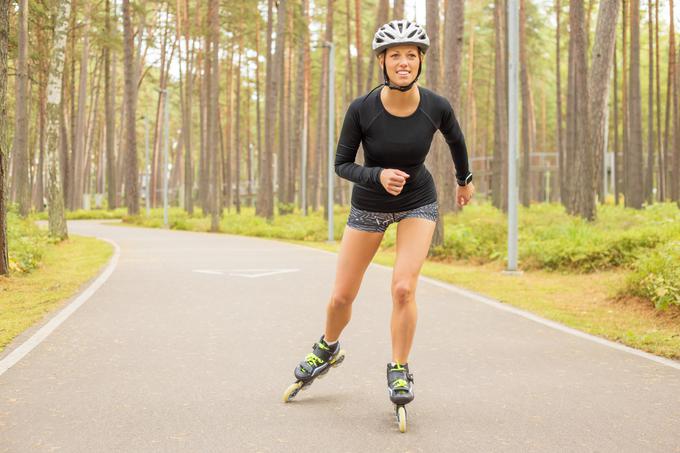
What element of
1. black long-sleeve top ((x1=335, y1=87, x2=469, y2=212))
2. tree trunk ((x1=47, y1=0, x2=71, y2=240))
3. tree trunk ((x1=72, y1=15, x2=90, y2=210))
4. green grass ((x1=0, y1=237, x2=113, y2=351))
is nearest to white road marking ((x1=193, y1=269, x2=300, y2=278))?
green grass ((x1=0, y1=237, x2=113, y2=351))

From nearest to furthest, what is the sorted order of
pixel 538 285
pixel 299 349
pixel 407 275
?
pixel 407 275
pixel 299 349
pixel 538 285

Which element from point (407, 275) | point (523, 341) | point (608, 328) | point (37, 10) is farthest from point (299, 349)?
point (37, 10)

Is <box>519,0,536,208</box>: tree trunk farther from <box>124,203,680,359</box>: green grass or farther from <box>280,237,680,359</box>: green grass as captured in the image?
<box>280,237,680,359</box>: green grass

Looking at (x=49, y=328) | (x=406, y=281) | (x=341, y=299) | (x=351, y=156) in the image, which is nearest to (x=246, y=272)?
(x=49, y=328)

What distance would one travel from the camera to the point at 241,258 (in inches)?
723

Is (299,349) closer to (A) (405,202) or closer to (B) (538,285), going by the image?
(A) (405,202)

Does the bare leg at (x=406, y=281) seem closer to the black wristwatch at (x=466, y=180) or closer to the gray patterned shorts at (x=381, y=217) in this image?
the gray patterned shorts at (x=381, y=217)

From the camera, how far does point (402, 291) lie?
5.04 meters

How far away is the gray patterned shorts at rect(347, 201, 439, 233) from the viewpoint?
5.18 m

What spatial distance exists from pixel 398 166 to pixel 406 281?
2.24ft

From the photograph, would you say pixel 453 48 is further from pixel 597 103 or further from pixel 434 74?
pixel 597 103

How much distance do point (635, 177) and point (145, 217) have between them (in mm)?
22407

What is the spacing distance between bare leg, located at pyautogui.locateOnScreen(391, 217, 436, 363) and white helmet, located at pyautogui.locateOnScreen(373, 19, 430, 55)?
3.39ft

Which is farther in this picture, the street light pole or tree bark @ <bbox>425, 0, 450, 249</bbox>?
tree bark @ <bbox>425, 0, 450, 249</bbox>
